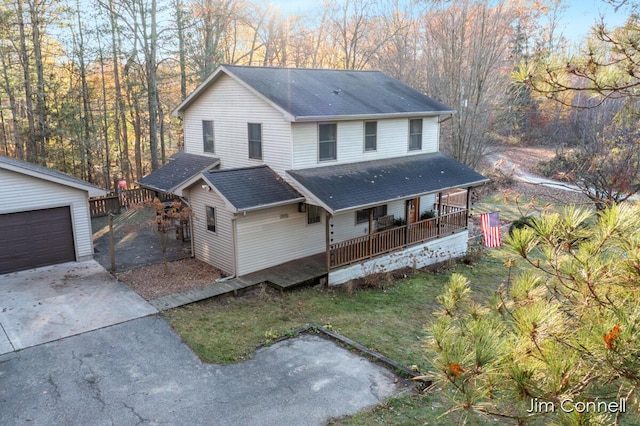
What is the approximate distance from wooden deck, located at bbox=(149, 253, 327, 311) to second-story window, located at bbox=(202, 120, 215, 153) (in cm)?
622

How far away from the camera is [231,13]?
29469 mm

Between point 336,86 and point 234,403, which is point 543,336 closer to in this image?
point 234,403

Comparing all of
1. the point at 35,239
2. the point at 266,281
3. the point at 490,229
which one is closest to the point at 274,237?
the point at 266,281

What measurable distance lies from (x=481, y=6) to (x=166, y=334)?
73.3ft

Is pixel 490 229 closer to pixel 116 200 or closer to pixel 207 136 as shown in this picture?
pixel 207 136

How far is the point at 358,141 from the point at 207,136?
6051mm

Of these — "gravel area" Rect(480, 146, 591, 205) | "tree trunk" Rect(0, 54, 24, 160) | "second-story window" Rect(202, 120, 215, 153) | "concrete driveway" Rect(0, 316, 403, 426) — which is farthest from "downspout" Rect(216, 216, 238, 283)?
"gravel area" Rect(480, 146, 591, 205)

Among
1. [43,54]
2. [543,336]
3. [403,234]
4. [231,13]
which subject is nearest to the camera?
[543,336]

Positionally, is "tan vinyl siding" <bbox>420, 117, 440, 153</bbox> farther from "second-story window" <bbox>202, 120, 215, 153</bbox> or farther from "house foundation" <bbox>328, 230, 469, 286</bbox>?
"second-story window" <bbox>202, 120, 215, 153</bbox>

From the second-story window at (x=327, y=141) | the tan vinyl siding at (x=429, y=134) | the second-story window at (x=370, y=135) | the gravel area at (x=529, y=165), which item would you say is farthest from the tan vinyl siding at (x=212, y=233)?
the gravel area at (x=529, y=165)

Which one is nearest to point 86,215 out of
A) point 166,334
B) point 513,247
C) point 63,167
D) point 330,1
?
point 166,334

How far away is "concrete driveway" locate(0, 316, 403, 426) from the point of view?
7.27 m

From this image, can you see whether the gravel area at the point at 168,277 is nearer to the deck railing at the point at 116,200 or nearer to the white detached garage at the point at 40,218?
the white detached garage at the point at 40,218

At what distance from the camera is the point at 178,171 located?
17.9m
